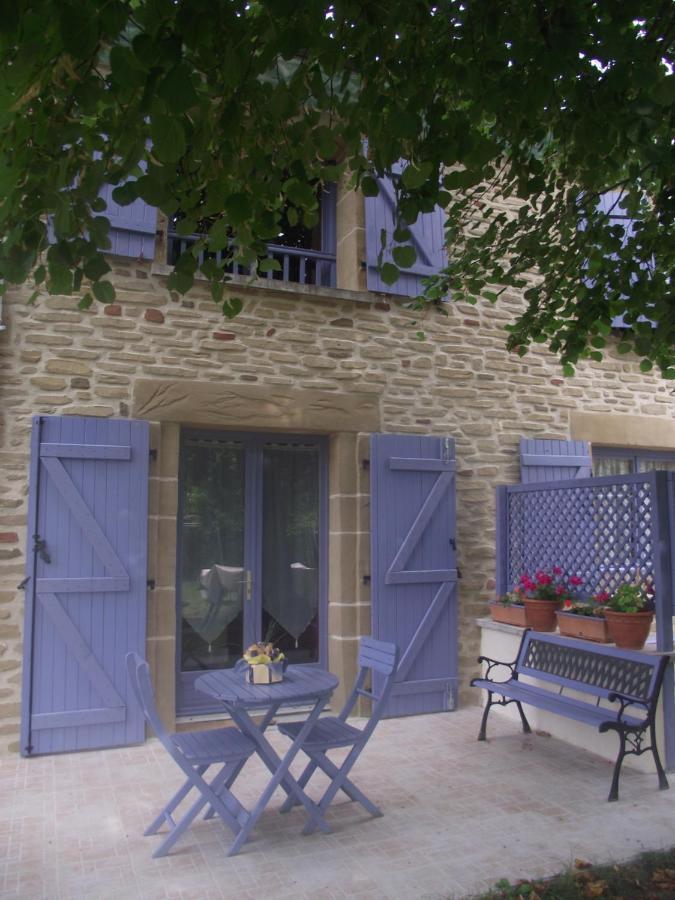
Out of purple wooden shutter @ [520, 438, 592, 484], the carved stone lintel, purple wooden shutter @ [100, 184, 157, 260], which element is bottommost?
purple wooden shutter @ [520, 438, 592, 484]

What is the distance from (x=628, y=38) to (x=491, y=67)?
19.2 inches

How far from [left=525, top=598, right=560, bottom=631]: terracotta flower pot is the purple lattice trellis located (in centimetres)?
27

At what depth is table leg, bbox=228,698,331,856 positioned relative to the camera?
133 inches

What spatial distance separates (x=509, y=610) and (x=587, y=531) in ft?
2.81

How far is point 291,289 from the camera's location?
564cm

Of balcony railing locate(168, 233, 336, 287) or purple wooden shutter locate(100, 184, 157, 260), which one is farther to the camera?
balcony railing locate(168, 233, 336, 287)

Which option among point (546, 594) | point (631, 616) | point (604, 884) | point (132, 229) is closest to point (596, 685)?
point (631, 616)

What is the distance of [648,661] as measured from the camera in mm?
4316

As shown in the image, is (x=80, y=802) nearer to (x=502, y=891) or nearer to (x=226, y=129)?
(x=502, y=891)

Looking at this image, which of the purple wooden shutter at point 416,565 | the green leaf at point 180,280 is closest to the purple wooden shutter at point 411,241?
the purple wooden shutter at point 416,565

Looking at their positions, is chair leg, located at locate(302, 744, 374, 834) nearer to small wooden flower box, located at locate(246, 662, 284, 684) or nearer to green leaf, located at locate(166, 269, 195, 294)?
small wooden flower box, located at locate(246, 662, 284, 684)

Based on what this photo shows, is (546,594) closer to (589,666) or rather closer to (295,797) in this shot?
(589,666)

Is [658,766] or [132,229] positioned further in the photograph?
[132,229]

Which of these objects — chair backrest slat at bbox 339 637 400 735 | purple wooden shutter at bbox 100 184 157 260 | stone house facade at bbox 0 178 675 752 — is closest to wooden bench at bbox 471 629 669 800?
stone house facade at bbox 0 178 675 752
